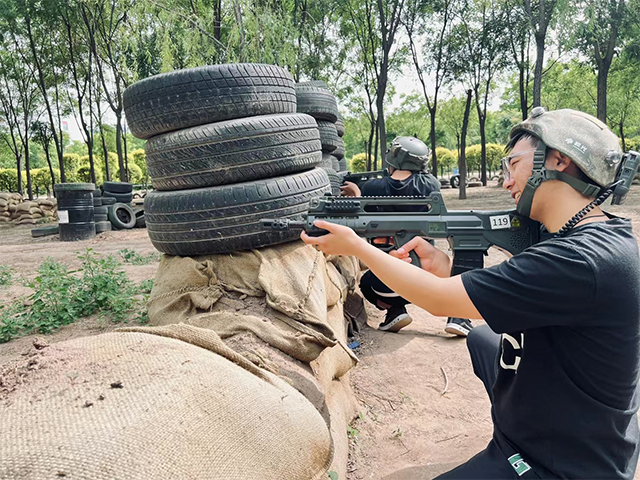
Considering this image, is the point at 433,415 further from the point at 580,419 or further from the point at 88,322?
the point at 88,322

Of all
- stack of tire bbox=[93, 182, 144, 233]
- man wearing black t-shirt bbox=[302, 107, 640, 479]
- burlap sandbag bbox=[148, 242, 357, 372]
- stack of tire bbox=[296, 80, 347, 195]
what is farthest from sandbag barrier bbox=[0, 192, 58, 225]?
man wearing black t-shirt bbox=[302, 107, 640, 479]

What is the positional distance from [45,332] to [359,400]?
8.24 feet

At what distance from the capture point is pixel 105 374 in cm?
153

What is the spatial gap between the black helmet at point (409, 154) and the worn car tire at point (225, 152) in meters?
1.91

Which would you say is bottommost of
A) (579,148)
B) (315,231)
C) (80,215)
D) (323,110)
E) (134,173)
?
(80,215)

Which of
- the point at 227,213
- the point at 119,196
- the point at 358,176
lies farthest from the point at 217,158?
the point at 119,196

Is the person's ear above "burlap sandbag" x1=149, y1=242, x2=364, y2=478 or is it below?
above

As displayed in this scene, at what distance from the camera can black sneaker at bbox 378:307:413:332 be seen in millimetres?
4660

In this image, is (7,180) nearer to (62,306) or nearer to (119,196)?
Answer: (119,196)

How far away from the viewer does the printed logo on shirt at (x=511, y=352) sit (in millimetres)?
1884

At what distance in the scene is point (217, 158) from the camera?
2.96 meters

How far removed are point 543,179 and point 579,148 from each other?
0.54 feet

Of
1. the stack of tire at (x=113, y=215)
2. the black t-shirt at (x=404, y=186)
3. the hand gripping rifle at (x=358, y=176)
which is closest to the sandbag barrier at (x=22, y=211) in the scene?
the stack of tire at (x=113, y=215)

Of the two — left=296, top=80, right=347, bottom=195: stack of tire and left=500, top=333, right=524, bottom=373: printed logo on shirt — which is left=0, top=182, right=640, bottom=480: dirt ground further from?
left=296, top=80, right=347, bottom=195: stack of tire
